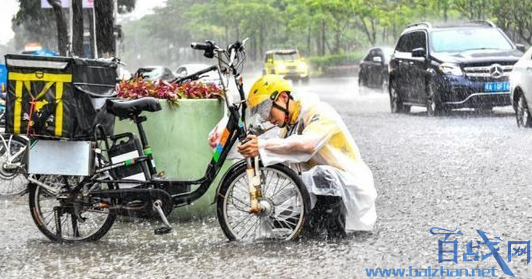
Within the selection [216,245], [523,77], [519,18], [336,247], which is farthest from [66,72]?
[519,18]

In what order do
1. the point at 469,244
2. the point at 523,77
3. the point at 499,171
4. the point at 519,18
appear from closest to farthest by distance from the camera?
the point at 469,244
the point at 499,171
the point at 523,77
the point at 519,18

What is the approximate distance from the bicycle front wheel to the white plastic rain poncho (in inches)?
5.0

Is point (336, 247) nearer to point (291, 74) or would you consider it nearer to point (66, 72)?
point (66, 72)

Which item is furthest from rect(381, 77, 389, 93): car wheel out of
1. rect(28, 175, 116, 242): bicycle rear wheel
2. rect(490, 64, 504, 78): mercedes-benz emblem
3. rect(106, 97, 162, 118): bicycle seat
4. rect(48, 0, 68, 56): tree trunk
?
rect(106, 97, 162, 118): bicycle seat

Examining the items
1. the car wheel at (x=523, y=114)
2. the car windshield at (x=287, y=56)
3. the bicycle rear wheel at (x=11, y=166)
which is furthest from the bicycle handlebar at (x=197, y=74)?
the car windshield at (x=287, y=56)

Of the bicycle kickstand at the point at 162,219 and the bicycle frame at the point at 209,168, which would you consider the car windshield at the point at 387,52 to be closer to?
the bicycle frame at the point at 209,168

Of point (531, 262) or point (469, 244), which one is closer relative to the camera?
point (531, 262)

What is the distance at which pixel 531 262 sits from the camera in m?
5.91

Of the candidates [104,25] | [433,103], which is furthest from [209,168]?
[433,103]

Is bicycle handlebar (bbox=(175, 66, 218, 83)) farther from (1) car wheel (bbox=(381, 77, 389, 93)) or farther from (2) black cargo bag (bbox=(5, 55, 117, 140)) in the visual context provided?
(1) car wheel (bbox=(381, 77, 389, 93))

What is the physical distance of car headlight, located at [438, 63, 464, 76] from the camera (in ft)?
61.4

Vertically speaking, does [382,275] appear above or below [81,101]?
below

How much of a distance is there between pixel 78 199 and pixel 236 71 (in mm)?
1452

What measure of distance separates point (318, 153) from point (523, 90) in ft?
32.0
